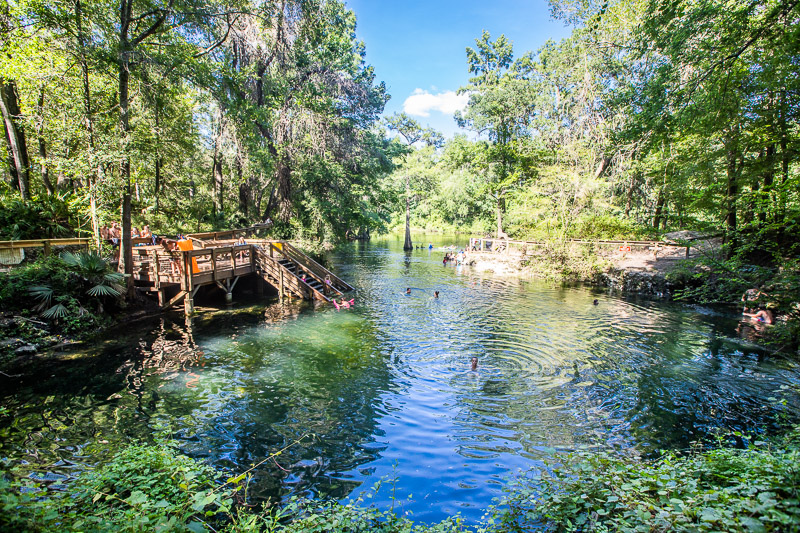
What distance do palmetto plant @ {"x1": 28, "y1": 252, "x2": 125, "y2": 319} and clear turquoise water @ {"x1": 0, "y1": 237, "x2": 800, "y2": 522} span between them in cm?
162

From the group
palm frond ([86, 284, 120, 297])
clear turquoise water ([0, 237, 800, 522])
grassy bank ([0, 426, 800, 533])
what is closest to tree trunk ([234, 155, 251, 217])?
clear turquoise water ([0, 237, 800, 522])

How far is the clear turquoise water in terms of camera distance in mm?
6102

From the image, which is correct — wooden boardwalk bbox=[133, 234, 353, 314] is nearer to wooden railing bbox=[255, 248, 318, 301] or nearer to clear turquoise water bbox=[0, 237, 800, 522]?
wooden railing bbox=[255, 248, 318, 301]

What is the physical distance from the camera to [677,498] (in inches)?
140

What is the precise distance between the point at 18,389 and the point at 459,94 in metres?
38.5

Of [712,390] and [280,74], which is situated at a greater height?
[280,74]

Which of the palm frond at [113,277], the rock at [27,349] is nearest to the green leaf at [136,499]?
the rock at [27,349]

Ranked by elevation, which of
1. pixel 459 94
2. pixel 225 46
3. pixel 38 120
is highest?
pixel 459 94

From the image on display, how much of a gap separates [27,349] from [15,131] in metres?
11.5

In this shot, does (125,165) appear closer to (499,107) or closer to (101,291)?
(101,291)

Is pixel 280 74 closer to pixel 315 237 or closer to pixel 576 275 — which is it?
pixel 315 237

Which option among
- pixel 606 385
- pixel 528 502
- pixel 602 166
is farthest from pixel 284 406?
pixel 602 166

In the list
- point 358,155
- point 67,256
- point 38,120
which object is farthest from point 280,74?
point 67,256

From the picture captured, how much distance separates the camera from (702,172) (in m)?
16.1
